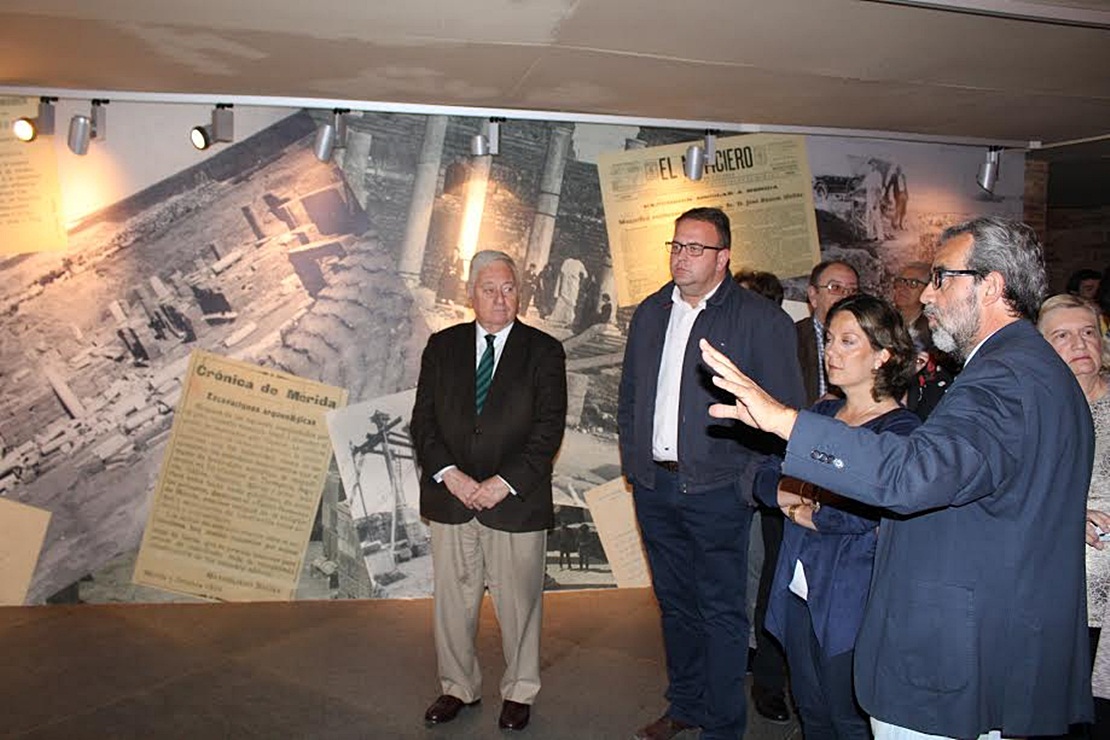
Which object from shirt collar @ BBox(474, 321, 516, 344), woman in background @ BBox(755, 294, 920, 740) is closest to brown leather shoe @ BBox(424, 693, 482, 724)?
shirt collar @ BBox(474, 321, 516, 344)

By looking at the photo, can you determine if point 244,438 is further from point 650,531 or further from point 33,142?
point 650,531

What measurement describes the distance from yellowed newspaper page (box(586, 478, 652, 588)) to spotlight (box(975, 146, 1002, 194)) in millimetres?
3017

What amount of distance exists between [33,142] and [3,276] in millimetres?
712

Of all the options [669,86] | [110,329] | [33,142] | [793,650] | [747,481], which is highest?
[669,86]

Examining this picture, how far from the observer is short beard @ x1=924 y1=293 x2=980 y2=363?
Answer: 72.7 inches

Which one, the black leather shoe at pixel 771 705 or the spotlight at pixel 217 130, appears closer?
the black leather shoe at pixel 771 705

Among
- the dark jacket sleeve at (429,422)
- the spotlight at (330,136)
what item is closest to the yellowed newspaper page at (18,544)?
the spotlight at (330,136)

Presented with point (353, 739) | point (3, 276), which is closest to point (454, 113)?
point (3, 276)

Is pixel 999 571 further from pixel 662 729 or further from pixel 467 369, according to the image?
pixel 467 369

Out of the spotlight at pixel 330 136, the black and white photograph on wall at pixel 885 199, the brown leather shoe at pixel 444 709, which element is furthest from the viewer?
the black and white photograph on wall at pixel 885 199

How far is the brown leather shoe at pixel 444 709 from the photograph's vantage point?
138 inches

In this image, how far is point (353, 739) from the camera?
133 inches

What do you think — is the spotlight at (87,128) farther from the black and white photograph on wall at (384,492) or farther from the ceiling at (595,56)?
the black and white photograph on wall at (384,492)

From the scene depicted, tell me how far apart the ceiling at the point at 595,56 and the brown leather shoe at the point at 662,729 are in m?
2.59
